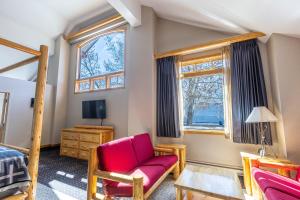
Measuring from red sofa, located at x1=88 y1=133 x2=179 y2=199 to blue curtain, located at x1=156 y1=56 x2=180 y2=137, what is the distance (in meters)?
0.81

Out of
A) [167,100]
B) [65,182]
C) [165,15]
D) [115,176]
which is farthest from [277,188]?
[165,15]

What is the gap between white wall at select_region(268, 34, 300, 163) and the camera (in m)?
2.42

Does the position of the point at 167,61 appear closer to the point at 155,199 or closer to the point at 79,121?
the point at 155,199

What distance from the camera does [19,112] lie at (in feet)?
15.1

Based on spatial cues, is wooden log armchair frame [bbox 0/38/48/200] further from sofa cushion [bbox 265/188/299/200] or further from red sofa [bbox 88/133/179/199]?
sofa cushion [bbox 265/188/299/200]

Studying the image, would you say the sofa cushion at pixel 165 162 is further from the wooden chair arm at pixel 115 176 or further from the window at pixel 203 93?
the window at pixel 203 93

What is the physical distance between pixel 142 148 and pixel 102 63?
3.37 m

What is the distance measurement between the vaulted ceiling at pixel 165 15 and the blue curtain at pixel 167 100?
112cm

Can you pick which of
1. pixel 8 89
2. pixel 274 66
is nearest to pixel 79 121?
pixel 8 89

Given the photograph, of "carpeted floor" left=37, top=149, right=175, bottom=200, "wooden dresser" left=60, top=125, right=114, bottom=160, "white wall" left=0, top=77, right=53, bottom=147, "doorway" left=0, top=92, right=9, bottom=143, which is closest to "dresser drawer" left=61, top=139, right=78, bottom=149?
"wooden dresser" left=60, top=125, right=114, bottom=160

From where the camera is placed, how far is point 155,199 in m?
2.23

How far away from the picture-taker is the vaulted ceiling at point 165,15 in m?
2.22

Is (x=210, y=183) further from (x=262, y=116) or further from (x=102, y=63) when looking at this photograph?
(x=102, y=63)

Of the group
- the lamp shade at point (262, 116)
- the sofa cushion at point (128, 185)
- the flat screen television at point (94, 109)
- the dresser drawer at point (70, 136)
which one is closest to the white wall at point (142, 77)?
the flat screen television at point (94, 109)
